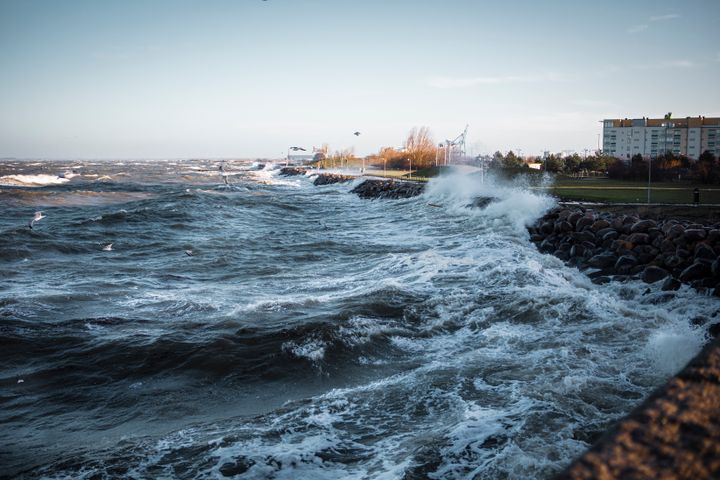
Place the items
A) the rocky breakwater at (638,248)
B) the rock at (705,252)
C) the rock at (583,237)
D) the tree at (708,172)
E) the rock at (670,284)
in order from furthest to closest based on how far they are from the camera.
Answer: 1. the tree at (708,172)
2. the rock at (583,237)
3. the rock at (705,252)
4. the rocky breakwater at (638,248)
5. the rock at (670,284)

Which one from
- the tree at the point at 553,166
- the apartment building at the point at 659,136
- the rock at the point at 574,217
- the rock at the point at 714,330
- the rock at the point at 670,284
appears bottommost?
the rock at the point at 714,330

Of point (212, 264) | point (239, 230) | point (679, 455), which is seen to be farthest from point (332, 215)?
point (679, 455)

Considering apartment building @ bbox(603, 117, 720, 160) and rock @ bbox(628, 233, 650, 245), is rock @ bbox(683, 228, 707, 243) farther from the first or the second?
apartment building @ bbox(603, 117, 720, 160)

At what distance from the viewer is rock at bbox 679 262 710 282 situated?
10.6 metres

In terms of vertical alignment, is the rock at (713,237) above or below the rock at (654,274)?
above

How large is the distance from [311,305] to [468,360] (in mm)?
3935

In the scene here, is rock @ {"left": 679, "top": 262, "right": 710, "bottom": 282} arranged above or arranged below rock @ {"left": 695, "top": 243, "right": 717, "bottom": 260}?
below

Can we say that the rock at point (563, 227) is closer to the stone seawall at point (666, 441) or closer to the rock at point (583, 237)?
the rock at point (583, 237)

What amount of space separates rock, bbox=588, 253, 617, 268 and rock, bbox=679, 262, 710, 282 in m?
2.13

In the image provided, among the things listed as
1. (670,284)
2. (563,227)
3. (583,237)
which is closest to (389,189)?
(563,227)

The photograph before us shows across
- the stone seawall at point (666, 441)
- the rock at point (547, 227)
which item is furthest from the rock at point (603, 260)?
the stone seawall at point (666, 441)

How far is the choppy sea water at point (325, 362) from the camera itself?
5117mm

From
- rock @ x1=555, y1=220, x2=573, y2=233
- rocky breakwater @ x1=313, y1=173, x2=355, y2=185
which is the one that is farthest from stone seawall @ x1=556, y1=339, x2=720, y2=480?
rocky breakwater @ x1=313, y1=173, x2=355, y2=185

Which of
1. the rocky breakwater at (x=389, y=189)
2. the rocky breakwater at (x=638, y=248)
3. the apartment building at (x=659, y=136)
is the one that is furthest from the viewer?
the apartment building at (x=659, y=136)
